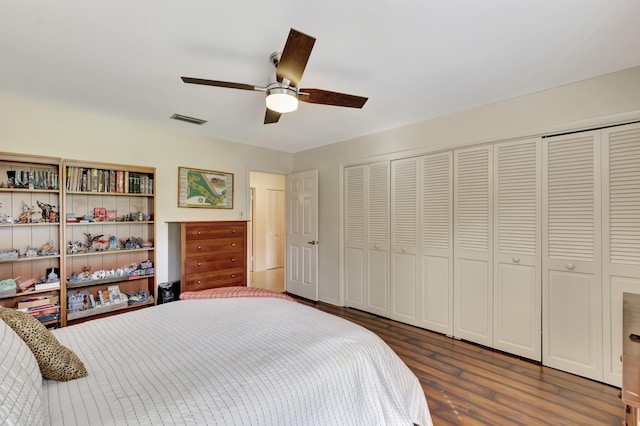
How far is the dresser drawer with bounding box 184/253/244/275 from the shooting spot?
11.1ft

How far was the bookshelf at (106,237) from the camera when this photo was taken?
2.93 meters

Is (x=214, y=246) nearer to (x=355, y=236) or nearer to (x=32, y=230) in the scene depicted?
(x=32, y=230)

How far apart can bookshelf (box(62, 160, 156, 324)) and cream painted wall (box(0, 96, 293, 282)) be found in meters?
0.16

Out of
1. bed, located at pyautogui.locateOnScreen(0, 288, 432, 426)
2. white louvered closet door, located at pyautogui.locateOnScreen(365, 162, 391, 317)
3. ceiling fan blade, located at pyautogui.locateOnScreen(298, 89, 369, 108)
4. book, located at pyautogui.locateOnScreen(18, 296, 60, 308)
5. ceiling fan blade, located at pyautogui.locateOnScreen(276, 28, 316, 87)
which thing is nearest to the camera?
bed, located at pyautogui.locateOnScreen(0, 288, 432, 426)

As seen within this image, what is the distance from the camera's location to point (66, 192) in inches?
111

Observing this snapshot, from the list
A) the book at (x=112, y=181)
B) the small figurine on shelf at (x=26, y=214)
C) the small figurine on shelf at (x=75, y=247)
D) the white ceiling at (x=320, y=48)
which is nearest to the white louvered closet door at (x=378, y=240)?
the white ceiling at (x=320, y=48)

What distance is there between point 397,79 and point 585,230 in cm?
195

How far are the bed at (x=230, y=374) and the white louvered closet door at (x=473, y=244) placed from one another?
157 cm

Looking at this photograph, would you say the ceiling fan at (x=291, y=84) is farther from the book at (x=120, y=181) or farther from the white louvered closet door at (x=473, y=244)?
the book at (x=120, y=181)

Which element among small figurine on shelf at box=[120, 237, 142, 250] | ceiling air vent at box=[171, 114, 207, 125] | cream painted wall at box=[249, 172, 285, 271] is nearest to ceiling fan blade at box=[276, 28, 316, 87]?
ceiling air vent at box=[171, 114, 207, 125]

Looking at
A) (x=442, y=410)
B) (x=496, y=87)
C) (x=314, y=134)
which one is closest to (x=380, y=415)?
(x=442, y=410)

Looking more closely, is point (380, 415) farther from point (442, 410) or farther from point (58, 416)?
point (58, 416)

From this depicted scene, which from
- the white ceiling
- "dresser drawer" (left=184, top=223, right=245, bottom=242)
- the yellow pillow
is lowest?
the yellow pillow

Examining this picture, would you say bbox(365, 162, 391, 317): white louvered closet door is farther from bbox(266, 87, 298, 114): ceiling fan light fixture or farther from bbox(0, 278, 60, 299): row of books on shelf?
bbox(0, 278, 60, 299): row of books on shelf
